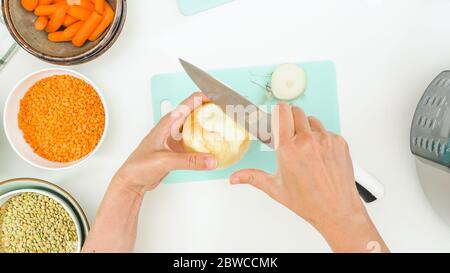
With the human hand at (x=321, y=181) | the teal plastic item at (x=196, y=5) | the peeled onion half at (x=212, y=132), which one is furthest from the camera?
the teal plastic item at (x=196, y=5)

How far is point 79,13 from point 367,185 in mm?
595

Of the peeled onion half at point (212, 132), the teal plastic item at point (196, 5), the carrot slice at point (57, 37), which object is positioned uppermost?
the teal plastic item at point (196, 5)

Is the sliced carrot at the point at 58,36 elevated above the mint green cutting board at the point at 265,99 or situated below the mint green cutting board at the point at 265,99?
above

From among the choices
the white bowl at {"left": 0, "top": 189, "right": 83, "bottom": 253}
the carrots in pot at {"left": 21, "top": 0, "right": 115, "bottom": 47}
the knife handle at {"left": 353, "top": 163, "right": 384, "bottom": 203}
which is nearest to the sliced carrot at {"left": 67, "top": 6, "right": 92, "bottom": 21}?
the carrots in pot at {"left": 21, "top": 0, "right": 115, "bottom": 47}

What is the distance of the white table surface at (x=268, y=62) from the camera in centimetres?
93

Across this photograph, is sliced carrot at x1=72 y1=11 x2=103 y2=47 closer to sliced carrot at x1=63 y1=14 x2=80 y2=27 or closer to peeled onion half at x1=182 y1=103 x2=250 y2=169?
sliced carrot at x1=63 y1=14 x2=80 y2=27

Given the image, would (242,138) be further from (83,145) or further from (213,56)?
(83,145)

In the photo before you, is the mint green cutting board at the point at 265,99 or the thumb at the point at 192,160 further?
the mint green cutting board at the point at 265,99

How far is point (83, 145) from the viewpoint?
90 cm

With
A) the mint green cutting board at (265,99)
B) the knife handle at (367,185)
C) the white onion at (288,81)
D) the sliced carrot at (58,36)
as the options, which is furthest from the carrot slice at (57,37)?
the knife handle at (367,185)

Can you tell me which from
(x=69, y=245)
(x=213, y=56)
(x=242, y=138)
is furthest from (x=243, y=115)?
(x=69, y=245)

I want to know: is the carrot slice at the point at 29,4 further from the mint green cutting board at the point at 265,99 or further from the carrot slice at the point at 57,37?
the mint green cutting board at the point at 265,99

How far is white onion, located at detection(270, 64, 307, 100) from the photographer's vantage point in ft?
3.00

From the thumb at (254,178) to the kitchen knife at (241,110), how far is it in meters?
0.06
